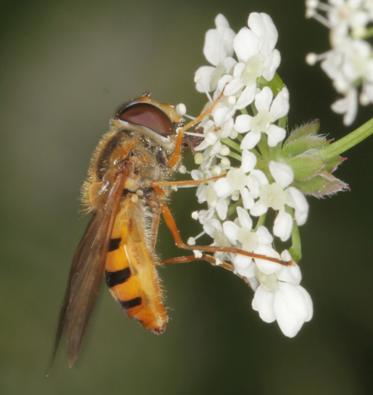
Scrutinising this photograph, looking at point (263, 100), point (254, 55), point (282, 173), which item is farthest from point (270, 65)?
point (282, 173)

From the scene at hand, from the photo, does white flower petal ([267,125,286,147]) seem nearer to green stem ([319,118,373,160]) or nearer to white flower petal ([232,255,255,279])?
green stem ([319,118,373,160])

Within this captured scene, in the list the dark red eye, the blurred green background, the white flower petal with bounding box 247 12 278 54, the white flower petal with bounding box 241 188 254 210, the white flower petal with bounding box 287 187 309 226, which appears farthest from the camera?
the blurred green background

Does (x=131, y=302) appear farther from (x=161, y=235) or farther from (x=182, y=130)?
(x=161, y=235)

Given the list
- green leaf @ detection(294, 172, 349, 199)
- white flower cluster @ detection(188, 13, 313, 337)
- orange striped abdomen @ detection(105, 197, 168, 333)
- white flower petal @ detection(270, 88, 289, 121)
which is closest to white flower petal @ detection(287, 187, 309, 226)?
white flower cluster @ detection(188, 13, 313, 337)

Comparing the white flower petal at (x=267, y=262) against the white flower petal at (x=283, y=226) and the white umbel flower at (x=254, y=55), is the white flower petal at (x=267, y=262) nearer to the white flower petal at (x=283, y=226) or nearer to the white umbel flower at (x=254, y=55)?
the white flower petal at (x=283, y=226)

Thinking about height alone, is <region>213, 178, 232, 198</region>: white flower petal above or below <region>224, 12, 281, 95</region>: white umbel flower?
below

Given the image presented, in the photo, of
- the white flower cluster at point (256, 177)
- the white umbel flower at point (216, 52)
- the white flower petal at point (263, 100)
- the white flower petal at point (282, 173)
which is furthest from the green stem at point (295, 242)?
the white umbel flower at point (216, 52)

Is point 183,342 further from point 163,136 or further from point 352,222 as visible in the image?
point 163,136
